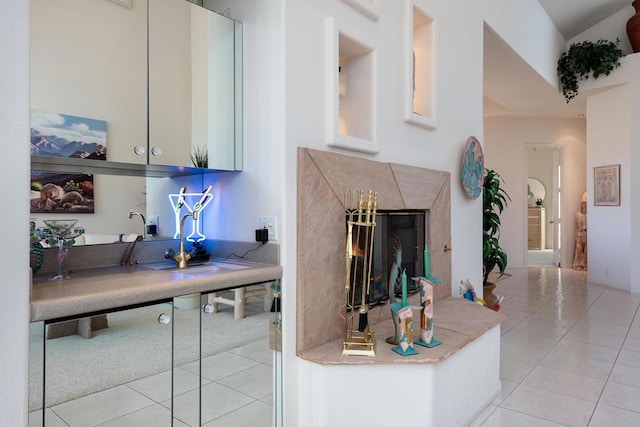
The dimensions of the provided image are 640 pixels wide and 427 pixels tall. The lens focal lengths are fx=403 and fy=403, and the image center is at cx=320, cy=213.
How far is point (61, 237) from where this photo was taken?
5.67 ft

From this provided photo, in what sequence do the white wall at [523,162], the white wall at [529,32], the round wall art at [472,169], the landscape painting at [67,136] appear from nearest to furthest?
1. the landscape painting at [67,136]
2. the round wall art at [472,169]
3. the white wall at [529,32]
4. the white wall at [523,162]

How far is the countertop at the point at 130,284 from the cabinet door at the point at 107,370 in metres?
0.04

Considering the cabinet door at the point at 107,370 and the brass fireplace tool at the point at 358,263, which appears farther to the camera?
the brass fireplace tool at the point at 358,263

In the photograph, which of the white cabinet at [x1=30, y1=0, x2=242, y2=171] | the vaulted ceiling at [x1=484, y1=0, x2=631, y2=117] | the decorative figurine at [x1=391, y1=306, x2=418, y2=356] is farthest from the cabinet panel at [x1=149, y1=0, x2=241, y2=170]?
the vaulted ceiling at [x1=484, y1=0, x2=631, y2=117]

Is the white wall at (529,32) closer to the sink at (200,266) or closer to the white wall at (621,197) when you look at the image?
the white wall at (621,197)

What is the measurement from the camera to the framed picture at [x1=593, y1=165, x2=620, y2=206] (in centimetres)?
599

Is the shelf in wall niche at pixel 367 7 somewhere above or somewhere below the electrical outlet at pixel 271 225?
above

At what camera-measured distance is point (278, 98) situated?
1969 mm

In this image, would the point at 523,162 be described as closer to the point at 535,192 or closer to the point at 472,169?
the point at 535,192

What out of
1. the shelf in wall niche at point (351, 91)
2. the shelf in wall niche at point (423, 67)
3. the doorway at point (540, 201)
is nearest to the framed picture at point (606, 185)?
the shelf in wall niche at point (423, 67)

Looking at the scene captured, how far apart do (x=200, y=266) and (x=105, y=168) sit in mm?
659

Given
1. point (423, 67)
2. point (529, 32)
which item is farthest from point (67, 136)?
point (529, 32)

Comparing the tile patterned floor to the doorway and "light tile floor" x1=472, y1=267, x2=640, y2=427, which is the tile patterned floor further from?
the doorway

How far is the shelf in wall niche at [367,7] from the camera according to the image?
2316 millimetres
